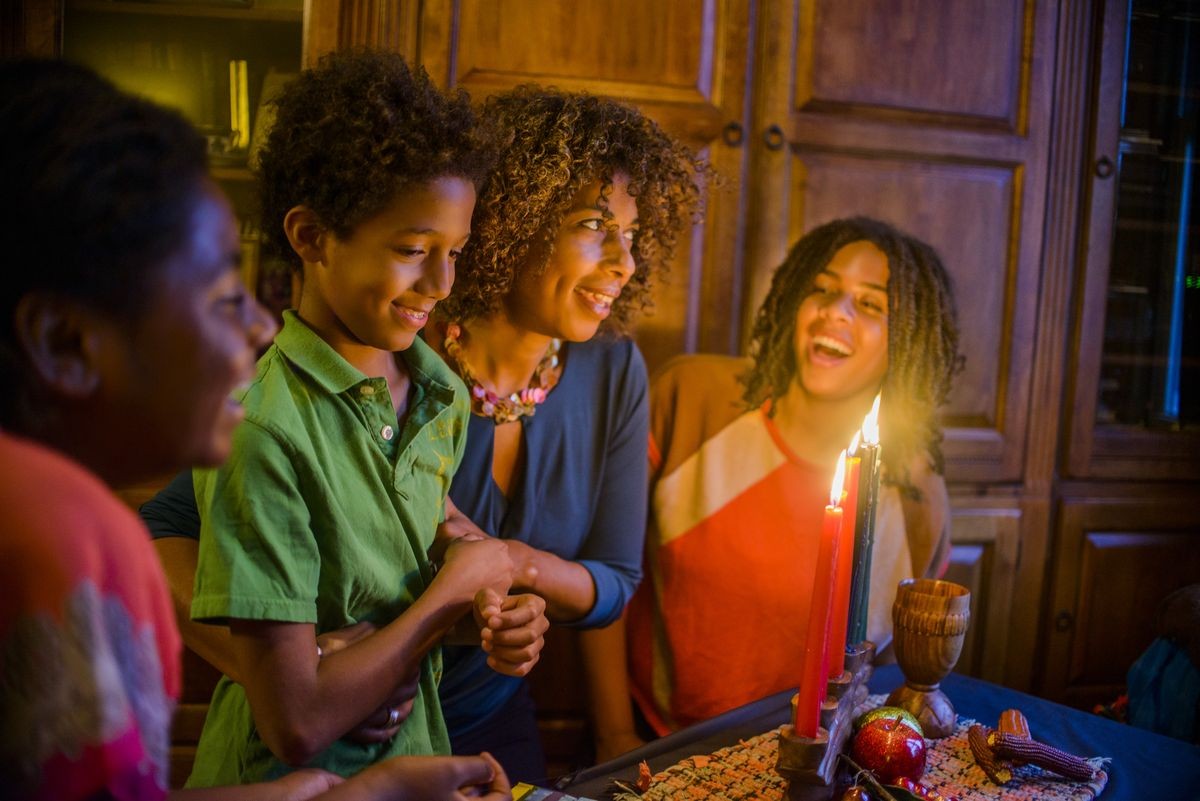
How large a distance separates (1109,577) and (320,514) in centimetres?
200

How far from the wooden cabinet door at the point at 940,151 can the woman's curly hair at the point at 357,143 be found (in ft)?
3.52

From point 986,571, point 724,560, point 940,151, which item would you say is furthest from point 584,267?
point 986,571

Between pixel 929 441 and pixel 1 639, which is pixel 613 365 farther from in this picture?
pixel 1 639

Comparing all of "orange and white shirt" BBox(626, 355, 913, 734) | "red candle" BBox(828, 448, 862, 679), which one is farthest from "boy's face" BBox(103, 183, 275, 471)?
"orange and white shirt" BBox(626, 355, 913, 734)

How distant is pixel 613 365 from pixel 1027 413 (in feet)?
3.63

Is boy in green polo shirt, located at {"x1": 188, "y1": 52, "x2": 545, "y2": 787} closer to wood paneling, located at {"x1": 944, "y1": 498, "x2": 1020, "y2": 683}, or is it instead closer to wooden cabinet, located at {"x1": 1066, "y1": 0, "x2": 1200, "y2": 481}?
wood paneling, located at {"x1": 944, "y1": 498, "x2": 1020, "y2": 683}

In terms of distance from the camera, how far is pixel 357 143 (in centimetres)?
97

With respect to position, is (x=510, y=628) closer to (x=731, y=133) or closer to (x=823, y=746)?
(x=823, y=746)

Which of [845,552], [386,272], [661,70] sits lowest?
[845,552]

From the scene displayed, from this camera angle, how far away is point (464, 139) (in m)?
1.03

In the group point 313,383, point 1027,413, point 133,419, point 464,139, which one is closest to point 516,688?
point 313,383

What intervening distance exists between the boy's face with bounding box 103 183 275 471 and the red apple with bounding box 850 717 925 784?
73cm

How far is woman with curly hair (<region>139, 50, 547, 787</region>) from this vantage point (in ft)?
2.78

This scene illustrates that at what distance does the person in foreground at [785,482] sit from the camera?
171cm
